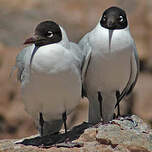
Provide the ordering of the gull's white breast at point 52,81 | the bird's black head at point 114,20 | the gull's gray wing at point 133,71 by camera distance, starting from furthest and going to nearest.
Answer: the gull's gray wing at point 133,71 → the bird's black head at point 114,20 → the gull's white breast at point 52,81

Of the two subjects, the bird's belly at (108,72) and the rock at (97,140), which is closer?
the rock at (97,140)

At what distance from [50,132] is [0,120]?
7.67 m

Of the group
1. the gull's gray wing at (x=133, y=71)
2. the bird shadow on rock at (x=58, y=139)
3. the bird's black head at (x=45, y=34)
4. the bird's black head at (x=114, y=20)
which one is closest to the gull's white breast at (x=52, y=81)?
the bird's black head at (x=45, y=34)

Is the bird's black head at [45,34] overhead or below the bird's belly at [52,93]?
overhead

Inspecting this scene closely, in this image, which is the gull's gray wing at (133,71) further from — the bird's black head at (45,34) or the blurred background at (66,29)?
the blurred background at (66,29)

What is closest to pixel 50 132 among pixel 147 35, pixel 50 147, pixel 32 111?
pixel 32 111

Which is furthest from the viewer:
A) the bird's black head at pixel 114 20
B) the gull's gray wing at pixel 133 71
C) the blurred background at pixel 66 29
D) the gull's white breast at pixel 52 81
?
the blurred background at pixel 66 29

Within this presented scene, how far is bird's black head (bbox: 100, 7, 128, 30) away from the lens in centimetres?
1066

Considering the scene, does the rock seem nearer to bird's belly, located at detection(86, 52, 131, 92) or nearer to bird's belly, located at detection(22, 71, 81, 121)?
bird's belly, located at detection(22, 71, 81, 121)

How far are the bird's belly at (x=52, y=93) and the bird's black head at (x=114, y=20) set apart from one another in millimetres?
1117

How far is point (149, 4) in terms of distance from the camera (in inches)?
790

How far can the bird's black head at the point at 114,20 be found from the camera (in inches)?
420

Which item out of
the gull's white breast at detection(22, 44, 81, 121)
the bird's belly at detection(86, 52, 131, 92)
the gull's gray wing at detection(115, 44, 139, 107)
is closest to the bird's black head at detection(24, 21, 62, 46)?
the gull's white breast at detection(22, 44, 81, 121)

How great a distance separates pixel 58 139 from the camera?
10484 millimetres
